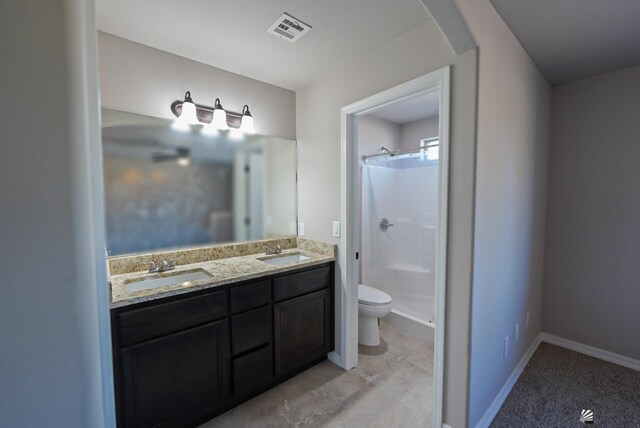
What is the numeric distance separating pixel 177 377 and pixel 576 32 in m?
3.10

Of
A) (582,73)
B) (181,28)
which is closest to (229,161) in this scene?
(181,28)

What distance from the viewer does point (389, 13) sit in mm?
1549

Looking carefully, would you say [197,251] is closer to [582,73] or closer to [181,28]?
[181,28]

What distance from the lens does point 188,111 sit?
1.91 metres

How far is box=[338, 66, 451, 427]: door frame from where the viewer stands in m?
1.50

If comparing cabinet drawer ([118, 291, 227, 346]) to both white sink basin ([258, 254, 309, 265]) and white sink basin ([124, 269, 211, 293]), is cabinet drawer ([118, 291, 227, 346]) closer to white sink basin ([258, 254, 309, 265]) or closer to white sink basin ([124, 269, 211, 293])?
white sink basin ([124, 269, 211, 293])

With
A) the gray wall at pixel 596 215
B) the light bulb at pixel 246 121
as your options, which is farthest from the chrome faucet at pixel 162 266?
the gray wall at pixel 596 215

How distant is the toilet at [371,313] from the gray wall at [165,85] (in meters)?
1.74

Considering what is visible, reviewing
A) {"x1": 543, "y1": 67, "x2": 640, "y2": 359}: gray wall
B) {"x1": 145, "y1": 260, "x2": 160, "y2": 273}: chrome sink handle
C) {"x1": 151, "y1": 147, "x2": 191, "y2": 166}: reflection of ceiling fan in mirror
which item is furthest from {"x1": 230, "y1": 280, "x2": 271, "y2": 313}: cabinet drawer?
{"x1": 543, "y1": 67, "x2": 640, "y2": 359}: gray wall

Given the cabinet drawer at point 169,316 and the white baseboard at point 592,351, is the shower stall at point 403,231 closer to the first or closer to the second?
the white baseboard at point 592,351

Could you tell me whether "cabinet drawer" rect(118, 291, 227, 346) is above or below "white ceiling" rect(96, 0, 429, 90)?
below

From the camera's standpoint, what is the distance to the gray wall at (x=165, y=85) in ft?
5.62

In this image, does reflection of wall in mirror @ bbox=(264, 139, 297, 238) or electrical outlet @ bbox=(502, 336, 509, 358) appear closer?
electrical outlet @ bbox=(502, 336, 509, 358)

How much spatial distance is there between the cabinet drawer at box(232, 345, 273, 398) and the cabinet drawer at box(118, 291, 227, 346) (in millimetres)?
378
